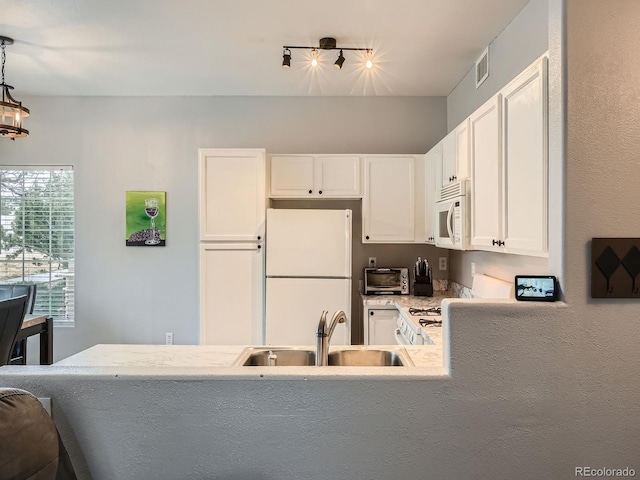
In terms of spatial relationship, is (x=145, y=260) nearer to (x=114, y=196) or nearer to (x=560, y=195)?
(x=114, y=196)

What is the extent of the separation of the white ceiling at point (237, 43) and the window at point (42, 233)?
86 cm

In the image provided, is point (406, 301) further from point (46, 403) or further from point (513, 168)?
point (46, 403)

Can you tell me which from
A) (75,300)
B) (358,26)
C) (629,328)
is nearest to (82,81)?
(75,300)

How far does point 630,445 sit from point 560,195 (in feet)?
2.40

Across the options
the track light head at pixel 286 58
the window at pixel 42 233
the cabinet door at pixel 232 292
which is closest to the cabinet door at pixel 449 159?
the track light head at pixel 286 58

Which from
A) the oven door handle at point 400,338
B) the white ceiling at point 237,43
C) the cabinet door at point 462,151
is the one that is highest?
the white ceiling at point 237,43

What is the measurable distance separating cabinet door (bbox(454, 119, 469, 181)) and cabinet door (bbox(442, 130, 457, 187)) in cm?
7

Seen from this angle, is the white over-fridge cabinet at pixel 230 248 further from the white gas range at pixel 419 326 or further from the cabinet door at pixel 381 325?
the white gas range at pixel 419 326

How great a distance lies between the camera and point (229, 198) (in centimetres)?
340

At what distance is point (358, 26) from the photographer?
2584 millimetres

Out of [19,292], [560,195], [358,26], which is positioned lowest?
[19,292]

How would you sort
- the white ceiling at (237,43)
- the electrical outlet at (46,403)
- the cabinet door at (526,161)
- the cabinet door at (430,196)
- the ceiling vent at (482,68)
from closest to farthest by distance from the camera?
the electrical outlet at (46,403), the cabinet door at (526,161), the white ceiling at (237,43), the ceiling vent at (482,68), the cabinet door at (430,196)

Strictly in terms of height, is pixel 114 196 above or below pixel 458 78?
below

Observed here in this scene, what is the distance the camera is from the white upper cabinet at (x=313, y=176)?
3611 millimetres
